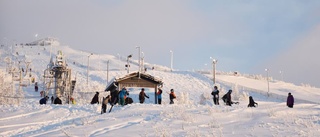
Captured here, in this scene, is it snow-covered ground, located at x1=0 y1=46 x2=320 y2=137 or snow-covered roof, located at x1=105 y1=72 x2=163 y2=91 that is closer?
snow-covered ground, located at x1=0 y1=46 x2=320 y2=137

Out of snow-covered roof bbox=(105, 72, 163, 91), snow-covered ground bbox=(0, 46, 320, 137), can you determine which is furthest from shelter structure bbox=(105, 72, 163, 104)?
snow-covered ground bbox=(0, 46, 320, 137)

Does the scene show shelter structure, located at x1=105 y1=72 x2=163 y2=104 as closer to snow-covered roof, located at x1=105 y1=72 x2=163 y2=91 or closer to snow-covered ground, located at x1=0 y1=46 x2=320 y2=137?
Result: snow-covered roof, located at x1=105 y1=72 x2=163 y2=91

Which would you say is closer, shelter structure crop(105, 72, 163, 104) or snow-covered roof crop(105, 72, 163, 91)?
snow-covered roof crop(105, 72, 163, 91)

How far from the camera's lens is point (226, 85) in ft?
223

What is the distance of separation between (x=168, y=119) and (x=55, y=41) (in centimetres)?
13404

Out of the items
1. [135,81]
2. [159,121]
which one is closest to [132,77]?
[135,81]

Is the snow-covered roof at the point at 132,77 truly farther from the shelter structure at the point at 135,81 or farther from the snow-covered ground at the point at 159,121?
the snow-covered ground at the point at 159,121

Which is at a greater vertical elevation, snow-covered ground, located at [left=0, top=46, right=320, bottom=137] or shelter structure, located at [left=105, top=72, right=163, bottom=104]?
shelter structure, located at [left=105, top=72, right=163, bottom=104]

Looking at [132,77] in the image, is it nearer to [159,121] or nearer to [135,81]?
[135,81]

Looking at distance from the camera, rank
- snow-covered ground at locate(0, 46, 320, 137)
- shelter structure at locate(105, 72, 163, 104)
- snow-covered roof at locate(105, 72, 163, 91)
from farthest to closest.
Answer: shelter structure at locate(105, 72, 163, 104) < snow-covered roof at locate(105, 72, 163, 91) < snow-covered ground at locate(0, 46, 320, 137)

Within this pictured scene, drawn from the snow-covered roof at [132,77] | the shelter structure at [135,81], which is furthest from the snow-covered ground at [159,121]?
the shelter structure at [135,81]

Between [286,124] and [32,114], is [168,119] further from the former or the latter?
[32,114]

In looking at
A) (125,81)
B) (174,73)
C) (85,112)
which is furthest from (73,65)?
(85,112)

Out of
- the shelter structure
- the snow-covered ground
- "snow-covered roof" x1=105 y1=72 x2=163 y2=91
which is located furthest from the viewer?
the shelter structure
